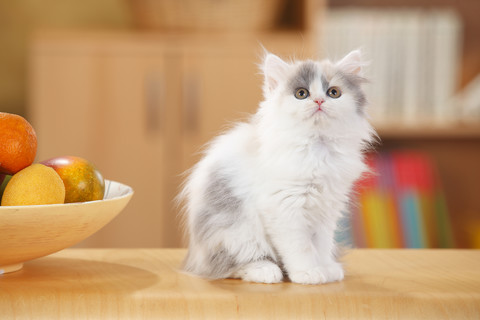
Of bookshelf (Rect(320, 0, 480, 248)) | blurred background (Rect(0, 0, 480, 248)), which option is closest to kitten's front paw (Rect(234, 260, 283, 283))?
blurred background (Rect(0, 0, 480, 248))

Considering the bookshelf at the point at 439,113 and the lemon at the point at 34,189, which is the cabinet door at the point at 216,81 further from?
the lemon at the point at 34,189

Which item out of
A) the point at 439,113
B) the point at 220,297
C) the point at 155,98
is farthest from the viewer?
the point at 439,113

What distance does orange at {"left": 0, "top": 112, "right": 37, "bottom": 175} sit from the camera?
766mm

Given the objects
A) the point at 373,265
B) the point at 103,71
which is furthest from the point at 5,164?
the point at 103,71

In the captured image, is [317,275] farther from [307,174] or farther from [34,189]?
[34,189]

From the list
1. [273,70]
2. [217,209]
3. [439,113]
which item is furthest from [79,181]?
[439,113]

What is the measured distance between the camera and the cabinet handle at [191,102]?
6.93ft

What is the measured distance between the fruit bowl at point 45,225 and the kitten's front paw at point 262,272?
7.0 inches

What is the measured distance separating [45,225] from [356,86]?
41cm

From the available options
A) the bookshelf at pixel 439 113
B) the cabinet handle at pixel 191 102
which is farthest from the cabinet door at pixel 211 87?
the bookshelf at pixel 439 113

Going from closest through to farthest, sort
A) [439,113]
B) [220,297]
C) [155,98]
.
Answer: [220,297] → [155,98] → [439,113]

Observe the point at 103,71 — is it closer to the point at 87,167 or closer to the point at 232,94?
the point at 232,94

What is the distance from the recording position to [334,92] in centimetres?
78

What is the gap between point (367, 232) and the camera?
217 cm
